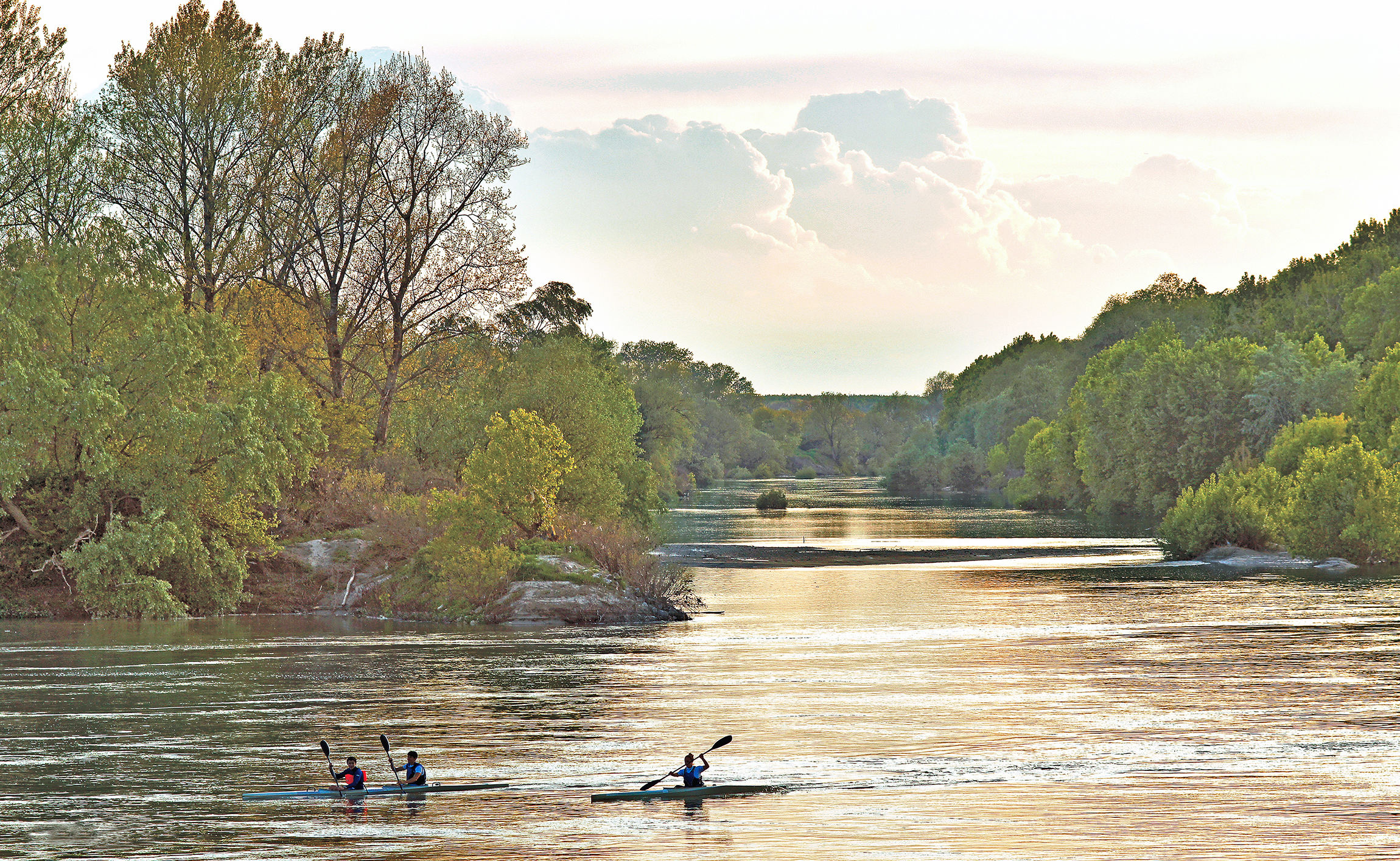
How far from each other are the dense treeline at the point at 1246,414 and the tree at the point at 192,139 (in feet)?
164

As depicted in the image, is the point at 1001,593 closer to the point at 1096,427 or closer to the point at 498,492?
the point at 498,492

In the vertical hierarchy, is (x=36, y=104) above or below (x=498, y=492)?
above

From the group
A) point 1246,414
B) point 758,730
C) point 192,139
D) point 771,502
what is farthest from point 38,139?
point 771,502

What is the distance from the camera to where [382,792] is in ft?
78.6

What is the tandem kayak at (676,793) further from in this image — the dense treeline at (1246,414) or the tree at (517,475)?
the dense treeline at (1246,414)

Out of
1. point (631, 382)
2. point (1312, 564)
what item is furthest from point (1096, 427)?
point (1312, 564)

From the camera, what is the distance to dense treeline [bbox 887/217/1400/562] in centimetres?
6925

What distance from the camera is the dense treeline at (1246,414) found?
69.2 meters

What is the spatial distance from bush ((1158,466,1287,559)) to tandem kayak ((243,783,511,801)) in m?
57.4

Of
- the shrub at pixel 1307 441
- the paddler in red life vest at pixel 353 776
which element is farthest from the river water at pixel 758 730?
the shrub at pixel 1307 441

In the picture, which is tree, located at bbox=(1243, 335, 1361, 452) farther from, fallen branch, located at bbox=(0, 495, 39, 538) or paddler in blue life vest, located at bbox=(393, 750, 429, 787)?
paddler in blue life vest, located at bbox=(393, 750, 429, 787)

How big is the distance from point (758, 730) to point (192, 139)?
40.7 m

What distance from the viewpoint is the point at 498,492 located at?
51219 mm

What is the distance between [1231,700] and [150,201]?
153 feet
